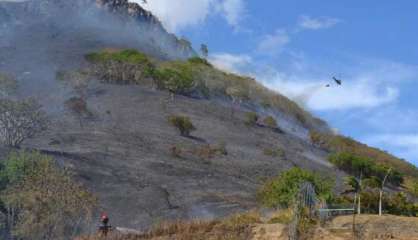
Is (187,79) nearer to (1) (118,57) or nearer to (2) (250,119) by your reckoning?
(2) (250,119)

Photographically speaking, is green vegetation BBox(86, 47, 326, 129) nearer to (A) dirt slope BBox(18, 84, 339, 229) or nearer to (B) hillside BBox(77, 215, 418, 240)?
(A) dirt slope BBox(18, 84, 339, 229)

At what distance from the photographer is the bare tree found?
67188mm

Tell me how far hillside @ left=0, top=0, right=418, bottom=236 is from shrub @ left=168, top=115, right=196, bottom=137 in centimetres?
65

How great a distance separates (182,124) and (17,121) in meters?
22.5

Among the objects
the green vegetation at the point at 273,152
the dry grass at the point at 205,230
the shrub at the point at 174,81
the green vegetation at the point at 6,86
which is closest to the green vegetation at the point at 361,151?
the green vegetation at the point at 273,152

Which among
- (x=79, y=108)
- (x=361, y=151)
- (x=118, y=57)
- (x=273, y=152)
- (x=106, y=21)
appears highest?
(x=106, y=21)

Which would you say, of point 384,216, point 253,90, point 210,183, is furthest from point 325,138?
point 384,216

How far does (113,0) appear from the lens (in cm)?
18262

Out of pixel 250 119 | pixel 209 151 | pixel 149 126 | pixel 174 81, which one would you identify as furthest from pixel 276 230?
pixel 174 81

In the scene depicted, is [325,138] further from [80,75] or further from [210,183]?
[210,183]

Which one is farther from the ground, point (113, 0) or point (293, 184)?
point (113, 0)

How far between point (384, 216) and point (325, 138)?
Result: 8673 centimetres

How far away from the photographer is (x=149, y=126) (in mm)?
85812

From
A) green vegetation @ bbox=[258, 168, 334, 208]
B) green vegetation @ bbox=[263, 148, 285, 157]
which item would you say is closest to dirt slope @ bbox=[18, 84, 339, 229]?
green vegetation @ bbox=[263, 148, 285, 157]
